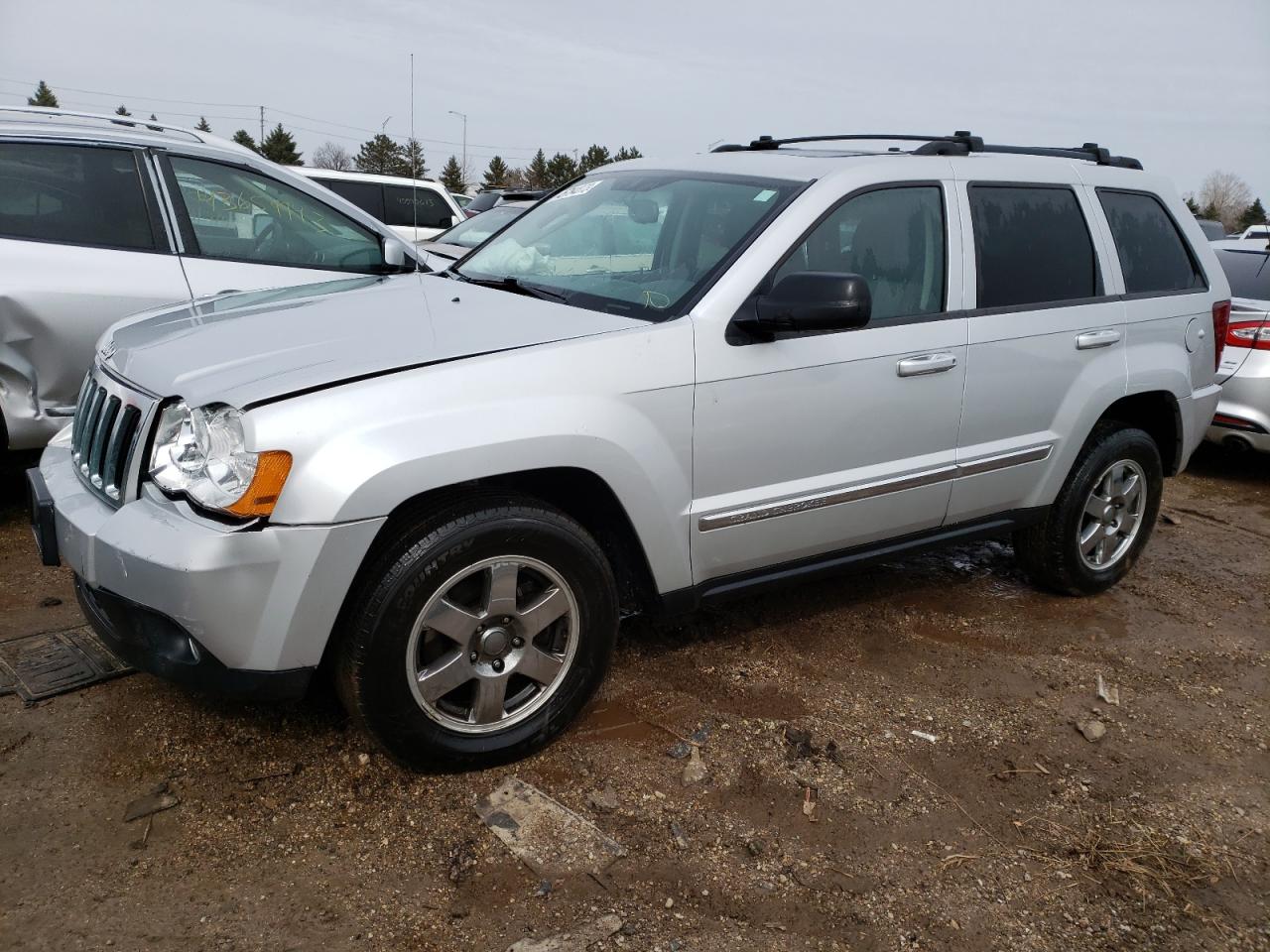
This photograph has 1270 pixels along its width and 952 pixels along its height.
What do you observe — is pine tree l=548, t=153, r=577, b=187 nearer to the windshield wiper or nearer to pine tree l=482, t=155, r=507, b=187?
pine tree l=482, t=155, r=507, b=187

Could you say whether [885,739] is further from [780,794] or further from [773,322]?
[773,322]

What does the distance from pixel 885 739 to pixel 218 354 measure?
2340 mm

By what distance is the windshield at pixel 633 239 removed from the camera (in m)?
3.37

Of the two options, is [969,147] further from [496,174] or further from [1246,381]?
[496,174]

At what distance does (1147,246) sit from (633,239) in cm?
237

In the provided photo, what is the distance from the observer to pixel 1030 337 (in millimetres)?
3975

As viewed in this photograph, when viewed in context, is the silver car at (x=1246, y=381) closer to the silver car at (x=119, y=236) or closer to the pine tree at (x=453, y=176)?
the silver car at (x=119, y=236)

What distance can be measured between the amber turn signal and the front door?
47.9 inches

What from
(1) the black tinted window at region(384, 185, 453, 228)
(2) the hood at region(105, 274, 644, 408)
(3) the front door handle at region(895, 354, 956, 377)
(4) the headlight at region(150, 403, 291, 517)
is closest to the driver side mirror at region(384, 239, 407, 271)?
(2) the hood at region(105, 274, 644, 408)

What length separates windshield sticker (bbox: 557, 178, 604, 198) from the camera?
422 centimetres

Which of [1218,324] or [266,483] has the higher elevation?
[1218,324]

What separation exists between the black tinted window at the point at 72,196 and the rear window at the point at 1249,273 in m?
6.55

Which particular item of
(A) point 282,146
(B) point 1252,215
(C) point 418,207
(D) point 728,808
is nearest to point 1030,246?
(D) point 728,808

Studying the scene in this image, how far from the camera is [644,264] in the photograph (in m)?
3.54
